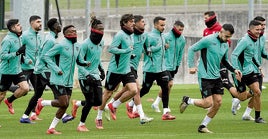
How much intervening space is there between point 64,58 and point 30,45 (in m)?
4.16

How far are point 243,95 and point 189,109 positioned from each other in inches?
126

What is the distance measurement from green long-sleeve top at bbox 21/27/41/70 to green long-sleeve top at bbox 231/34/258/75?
455 centimetres

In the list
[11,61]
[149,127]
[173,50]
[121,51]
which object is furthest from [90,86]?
[173,50]

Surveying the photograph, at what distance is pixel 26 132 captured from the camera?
21.7 meters

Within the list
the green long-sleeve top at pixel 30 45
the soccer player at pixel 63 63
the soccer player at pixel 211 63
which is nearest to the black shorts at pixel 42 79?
the green long-sleeve top at pixel 30 45

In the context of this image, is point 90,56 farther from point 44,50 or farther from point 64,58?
point 44,50

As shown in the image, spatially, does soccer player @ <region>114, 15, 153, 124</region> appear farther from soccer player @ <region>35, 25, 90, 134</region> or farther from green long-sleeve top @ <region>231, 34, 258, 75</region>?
soccer player @ <region>35, 25, 90, 134</region>

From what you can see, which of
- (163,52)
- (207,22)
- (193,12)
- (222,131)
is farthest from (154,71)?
(193,12)

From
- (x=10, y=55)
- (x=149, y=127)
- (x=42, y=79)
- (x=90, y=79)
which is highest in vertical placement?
(x=10, y=55)

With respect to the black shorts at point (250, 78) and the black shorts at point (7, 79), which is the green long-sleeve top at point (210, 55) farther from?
the black shorts at point (7, 79)

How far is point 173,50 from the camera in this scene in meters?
27.3

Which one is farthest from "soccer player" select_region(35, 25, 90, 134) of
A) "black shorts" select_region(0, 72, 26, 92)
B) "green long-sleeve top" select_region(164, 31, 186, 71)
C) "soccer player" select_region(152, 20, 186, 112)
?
"green long-sleeve top" select_region(164, 31, 186, 71)

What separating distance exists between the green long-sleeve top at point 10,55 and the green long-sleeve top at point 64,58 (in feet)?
8.45

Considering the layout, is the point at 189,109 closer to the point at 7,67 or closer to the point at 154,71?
the point at 154,71
